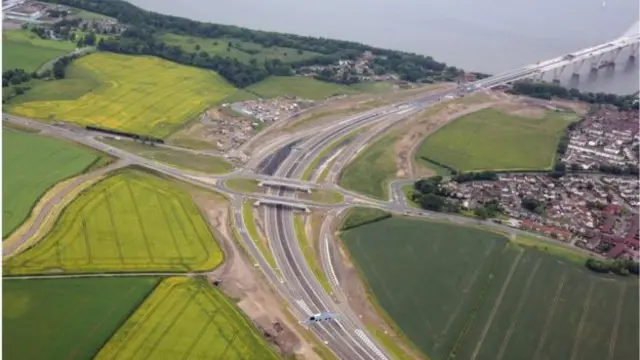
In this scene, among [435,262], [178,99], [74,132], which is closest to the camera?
[435,262]

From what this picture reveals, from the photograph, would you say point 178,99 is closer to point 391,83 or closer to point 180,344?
point 391,83

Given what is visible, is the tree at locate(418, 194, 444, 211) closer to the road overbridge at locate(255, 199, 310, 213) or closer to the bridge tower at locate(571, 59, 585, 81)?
the road overbridge at locate(255, 199, 310, 213)

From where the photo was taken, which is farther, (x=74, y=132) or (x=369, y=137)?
(x=369, y=137)

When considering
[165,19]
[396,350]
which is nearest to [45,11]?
[165,19]

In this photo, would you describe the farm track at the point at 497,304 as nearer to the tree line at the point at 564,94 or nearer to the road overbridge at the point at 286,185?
the road overbridge at the point at 286,185

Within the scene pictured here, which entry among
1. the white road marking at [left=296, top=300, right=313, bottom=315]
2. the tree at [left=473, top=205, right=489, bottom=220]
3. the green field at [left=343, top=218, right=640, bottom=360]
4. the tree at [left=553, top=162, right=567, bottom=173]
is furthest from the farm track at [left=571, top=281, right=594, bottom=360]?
the tree at [left=553, top=162, right=567, bottom=173]

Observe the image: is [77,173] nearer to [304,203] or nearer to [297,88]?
[304,203]

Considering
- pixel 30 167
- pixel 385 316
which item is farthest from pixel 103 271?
pixel 385 316
